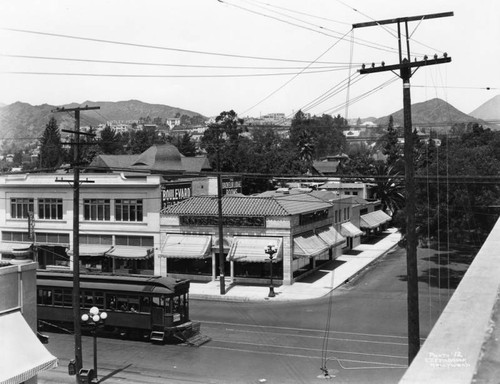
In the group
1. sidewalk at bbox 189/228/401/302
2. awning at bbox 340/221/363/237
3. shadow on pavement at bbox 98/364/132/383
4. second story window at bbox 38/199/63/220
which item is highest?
second story window at bbox 38/199/63/220

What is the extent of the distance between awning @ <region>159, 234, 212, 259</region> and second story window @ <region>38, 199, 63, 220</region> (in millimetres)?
9711

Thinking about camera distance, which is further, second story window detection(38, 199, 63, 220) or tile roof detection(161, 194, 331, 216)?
second story window detection(38, 199, 63, 220)

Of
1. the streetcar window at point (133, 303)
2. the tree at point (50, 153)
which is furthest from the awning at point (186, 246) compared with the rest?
the tree at point (50, 153)

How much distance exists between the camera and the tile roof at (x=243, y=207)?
3550 cm

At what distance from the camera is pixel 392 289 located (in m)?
33.3

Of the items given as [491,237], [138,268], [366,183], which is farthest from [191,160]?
[491,237]

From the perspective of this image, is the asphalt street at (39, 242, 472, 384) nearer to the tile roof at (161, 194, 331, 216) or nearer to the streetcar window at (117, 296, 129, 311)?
the streetcar window at (117, 296, 129, 311)

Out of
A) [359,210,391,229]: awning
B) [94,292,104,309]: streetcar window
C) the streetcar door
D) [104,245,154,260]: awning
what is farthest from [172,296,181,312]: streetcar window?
[359,210,391,229]: awning

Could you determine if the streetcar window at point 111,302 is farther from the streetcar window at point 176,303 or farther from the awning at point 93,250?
the awning at point 93,250

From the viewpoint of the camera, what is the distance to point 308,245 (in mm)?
36312

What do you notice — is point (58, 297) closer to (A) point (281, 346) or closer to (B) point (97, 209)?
(A) point (281, 346)

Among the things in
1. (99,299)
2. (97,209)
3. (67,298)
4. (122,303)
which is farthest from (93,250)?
(122,303)

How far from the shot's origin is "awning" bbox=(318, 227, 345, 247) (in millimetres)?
39500

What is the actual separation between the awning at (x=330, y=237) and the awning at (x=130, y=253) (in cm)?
1188
